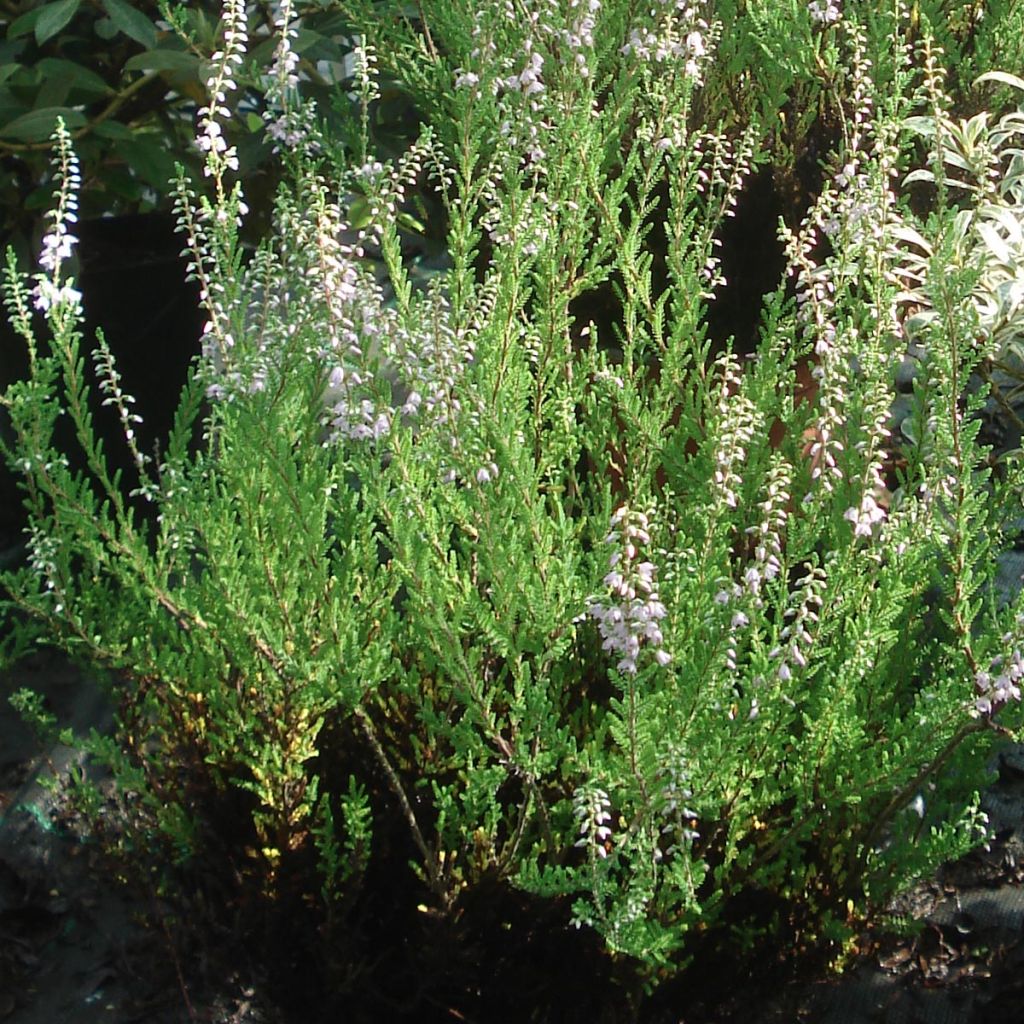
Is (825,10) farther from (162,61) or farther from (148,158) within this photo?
(148,158)

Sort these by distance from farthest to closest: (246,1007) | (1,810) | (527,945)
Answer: (1,810) < (246,1007) < (527,945)

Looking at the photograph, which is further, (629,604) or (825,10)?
(825,10)

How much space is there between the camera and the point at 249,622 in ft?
6.05

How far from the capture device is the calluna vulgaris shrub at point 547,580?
5.99ft

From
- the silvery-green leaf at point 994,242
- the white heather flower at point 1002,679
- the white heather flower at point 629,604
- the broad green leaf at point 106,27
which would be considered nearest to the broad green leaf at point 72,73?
the broad green leaf at point 106,27

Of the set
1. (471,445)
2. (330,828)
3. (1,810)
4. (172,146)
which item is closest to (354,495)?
(471,445)

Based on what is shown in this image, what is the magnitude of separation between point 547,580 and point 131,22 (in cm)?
212

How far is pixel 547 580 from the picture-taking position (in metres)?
1.89

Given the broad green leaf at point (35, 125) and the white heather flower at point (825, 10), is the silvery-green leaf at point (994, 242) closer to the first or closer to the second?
the white heather flower at point (825, 10)

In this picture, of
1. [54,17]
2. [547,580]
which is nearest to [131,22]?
[54,17]

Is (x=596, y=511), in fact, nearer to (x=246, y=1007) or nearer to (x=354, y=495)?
(x=354, y=495)

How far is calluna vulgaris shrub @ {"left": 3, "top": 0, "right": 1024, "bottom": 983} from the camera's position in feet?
5.99

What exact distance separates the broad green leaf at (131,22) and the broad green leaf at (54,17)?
9cm

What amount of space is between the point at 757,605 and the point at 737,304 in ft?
6.31
